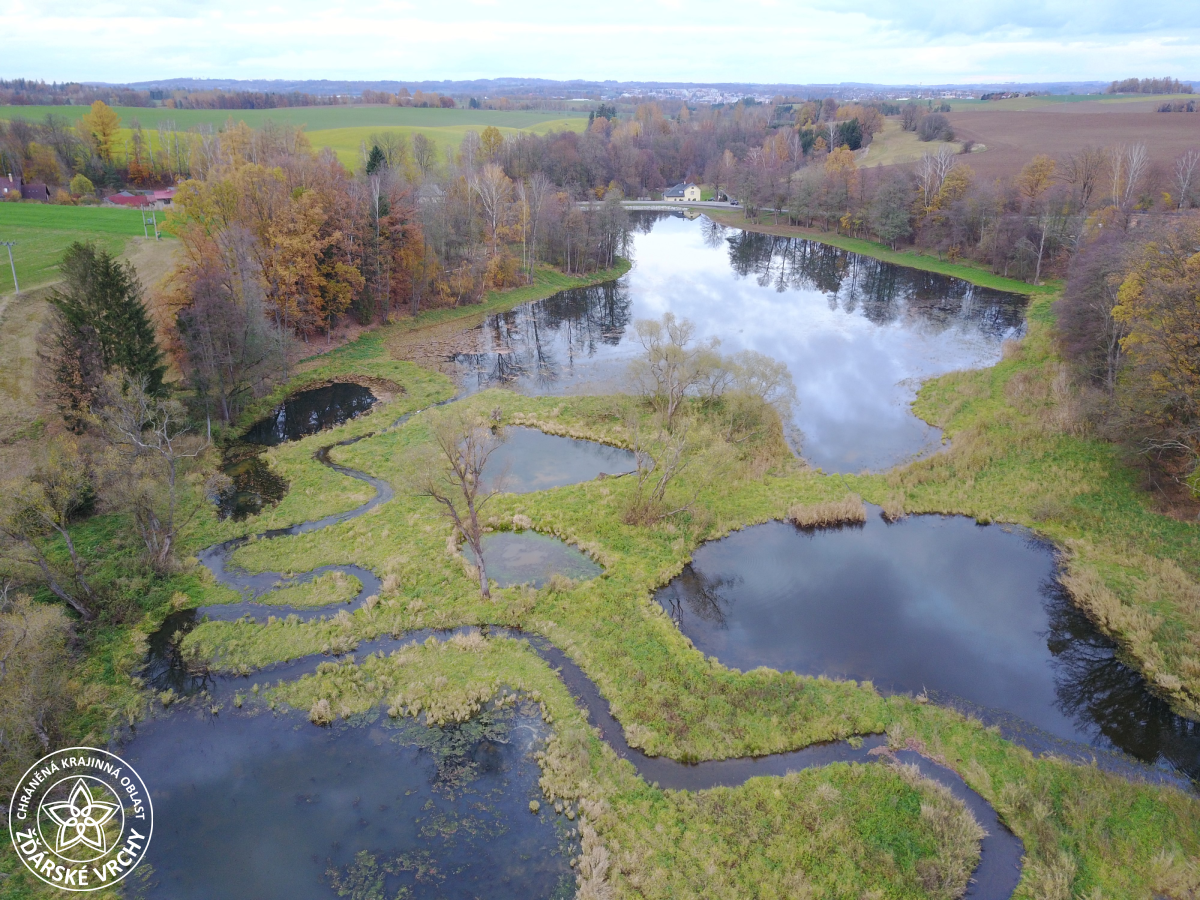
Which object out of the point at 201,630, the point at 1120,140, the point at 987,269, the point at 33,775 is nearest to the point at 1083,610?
the point at 201,630

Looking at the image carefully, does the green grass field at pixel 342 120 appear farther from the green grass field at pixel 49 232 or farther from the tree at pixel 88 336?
the tree at pixel 88 336

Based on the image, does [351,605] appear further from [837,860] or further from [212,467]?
[837,860]

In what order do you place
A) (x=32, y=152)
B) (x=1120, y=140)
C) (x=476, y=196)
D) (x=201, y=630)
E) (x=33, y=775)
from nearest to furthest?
(x=33, y=775)
(x=201, y=630)
(x=476, y=196)
(x=32, y=152)
(x=1120, y=140)

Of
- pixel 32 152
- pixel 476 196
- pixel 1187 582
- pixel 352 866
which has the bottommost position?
pixel 352 866

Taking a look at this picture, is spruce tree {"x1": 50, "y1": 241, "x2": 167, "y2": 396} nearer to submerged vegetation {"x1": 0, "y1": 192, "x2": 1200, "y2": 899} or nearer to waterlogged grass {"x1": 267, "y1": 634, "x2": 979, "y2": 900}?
submerged vegetation {"x1": 0, "y1": 192, "x2": 1200, "y2": 899}

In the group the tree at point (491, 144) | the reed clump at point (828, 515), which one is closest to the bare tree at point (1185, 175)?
the reed clump at point (828, 515)

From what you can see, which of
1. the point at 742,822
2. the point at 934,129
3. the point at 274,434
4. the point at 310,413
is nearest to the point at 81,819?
the point at 742,822
